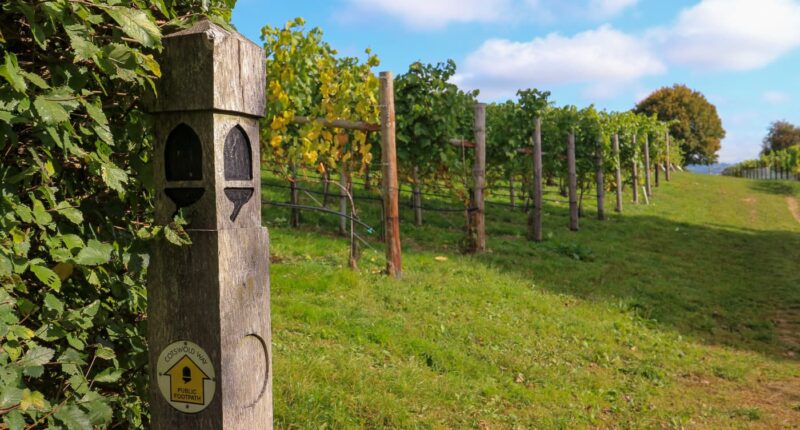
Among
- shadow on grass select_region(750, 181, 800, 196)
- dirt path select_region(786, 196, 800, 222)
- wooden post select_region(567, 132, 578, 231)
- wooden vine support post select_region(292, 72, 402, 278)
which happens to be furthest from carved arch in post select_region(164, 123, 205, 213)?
shadow on grass select_region(750, 181, 800, 196)

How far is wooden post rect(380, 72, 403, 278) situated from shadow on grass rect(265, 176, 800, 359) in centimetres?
220

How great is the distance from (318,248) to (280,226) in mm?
2190

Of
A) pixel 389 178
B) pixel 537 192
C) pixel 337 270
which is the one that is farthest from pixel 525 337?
pixel 537 192

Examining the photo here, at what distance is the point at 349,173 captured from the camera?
1075cm

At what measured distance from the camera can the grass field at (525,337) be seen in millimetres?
5023

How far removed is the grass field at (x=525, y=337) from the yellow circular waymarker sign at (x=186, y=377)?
2309 mm

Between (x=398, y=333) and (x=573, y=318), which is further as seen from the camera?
(x=573, y=318)

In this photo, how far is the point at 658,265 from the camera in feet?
42.8

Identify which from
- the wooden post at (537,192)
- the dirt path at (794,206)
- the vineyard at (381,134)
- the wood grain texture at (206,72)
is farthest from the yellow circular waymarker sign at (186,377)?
the dirt path at (794,206)

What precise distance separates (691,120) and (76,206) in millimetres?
70601

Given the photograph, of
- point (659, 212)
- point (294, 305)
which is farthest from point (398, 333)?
point (659, 212)

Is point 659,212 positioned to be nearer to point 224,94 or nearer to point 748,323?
point 748,323

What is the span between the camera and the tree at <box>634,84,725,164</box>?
63719 mm

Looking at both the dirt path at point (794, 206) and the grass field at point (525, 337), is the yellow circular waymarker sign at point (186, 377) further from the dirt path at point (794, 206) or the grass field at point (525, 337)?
the dirt path at point (794, 206)
